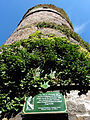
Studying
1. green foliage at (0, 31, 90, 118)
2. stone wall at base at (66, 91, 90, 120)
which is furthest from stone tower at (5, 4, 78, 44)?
stone wall at base at (66, 91, 90, 120)

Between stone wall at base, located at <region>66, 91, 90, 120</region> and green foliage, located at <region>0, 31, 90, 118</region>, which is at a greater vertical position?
green foliage, located at <region>0, 31, 90, 118</region>

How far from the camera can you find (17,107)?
265 cm

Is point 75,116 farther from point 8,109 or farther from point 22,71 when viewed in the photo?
point 22,71

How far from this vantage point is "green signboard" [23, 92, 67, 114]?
2406 millimetres

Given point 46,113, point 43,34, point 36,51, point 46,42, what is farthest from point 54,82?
point 43,34

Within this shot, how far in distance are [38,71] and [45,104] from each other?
0.97 m

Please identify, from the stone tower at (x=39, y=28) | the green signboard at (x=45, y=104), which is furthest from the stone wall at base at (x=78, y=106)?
the stone tower at (x=39, y=28)

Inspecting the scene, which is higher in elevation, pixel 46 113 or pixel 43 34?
pixel 43 34

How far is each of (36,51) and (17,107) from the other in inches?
71.3

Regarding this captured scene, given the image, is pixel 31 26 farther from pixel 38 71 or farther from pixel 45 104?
pixel 45 104

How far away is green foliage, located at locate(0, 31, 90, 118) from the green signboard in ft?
0.65

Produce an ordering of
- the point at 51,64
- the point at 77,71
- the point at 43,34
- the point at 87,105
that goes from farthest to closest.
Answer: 1. the point at 43,34
2. the point at 51,64
3. the point at 77,71
4. the point at 87,105

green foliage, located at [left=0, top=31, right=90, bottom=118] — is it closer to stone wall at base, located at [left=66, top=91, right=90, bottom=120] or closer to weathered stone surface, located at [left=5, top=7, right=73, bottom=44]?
stone wall at base, located at [left=66, top=91, right=90, bottom=120]

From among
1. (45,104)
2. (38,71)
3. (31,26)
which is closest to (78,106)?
(45,104)
